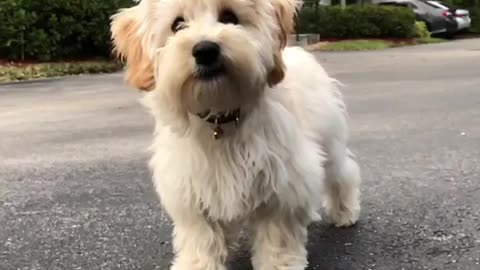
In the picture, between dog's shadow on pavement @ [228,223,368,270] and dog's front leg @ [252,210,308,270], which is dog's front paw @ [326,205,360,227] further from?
dog's front leg @ [252,210,308,270]

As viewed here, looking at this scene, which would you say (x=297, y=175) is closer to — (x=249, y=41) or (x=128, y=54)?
(x=249, y=41)

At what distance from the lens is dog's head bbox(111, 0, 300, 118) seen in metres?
3.18

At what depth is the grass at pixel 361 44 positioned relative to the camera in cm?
2764

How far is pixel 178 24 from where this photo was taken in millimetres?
3389

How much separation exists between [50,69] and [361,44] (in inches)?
484

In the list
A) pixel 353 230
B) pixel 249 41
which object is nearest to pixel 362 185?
pixel 353 230

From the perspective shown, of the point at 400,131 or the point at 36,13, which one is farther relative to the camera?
the point at 36,13

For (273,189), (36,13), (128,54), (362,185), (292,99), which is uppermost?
(128,54)

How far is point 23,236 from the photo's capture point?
15.6 feet

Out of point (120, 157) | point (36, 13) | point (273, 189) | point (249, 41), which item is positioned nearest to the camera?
point (249, 41)

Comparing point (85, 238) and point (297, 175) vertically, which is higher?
point (297, 175)

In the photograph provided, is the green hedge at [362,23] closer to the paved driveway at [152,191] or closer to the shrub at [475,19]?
the shrub at [475,19]

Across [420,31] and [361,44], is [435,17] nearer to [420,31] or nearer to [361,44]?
[420,31]

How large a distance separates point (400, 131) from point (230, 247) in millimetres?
4648
